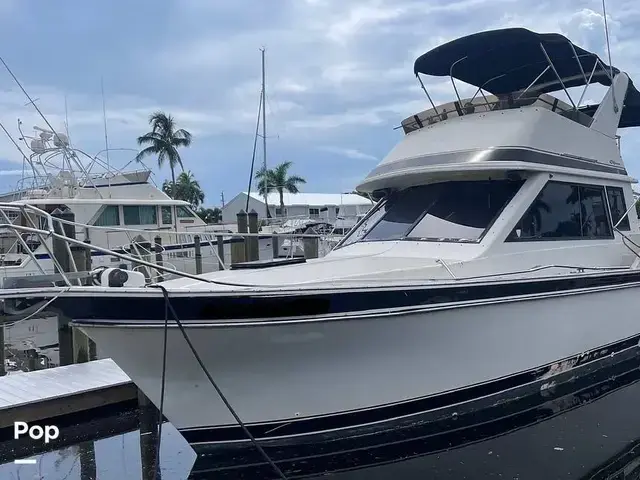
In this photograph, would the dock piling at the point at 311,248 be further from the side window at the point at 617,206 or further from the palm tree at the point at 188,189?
the palm tree at the point at 188,189

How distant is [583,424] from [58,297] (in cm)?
496

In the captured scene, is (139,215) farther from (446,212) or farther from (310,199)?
(310,199)

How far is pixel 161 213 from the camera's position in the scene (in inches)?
656

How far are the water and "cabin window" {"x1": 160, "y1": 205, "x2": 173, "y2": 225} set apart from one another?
1089 cm

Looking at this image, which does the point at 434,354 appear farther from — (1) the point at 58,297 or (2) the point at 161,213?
(2) the point at 161,213

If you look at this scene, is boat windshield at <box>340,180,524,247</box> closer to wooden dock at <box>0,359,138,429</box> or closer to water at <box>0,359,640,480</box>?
water at <box>0,359,640,480</box>

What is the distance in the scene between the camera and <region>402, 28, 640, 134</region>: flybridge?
7547 millimetres

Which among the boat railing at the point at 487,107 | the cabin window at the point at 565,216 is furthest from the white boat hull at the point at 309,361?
the boat railing at the point at 487,107

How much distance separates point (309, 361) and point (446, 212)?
250cm

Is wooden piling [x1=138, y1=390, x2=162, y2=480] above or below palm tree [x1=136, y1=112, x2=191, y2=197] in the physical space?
below

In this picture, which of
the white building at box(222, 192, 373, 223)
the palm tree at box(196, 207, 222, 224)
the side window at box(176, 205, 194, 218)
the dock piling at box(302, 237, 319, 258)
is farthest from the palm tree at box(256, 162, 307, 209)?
the dock piling at box(302, 237, 319, 258)

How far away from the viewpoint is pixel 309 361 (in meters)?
5.04

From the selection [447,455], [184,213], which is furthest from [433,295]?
[184,213]

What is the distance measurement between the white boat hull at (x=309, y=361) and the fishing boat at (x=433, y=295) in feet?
0.04
